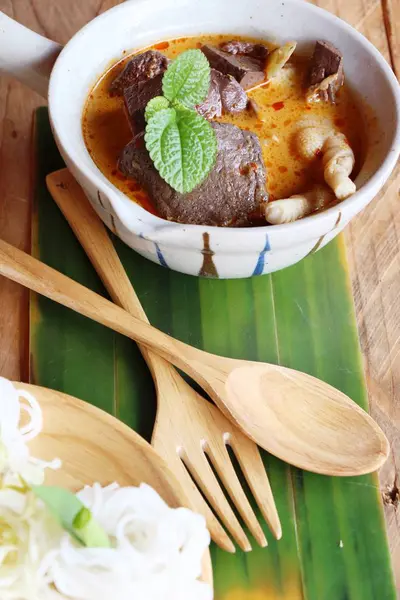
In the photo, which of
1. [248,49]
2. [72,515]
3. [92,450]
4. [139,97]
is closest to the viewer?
[72,515]

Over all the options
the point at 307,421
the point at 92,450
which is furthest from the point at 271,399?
the point at 92,450

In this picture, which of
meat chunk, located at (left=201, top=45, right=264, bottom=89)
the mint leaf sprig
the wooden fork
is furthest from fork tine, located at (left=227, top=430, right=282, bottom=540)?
meat chunk, located at (left=201, top=45, right=264, bottom=89)

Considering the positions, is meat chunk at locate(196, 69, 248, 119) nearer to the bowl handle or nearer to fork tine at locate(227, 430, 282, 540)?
the bowl handle

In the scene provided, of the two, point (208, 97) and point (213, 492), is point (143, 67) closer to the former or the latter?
point (208, 97)

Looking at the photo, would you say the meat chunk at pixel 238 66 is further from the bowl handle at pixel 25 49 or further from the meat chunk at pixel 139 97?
the bowl handle at pixel 25 49

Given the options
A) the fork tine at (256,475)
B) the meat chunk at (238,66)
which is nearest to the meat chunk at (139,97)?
the meat chunk at (238,66)

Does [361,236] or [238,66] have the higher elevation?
[238,66]
